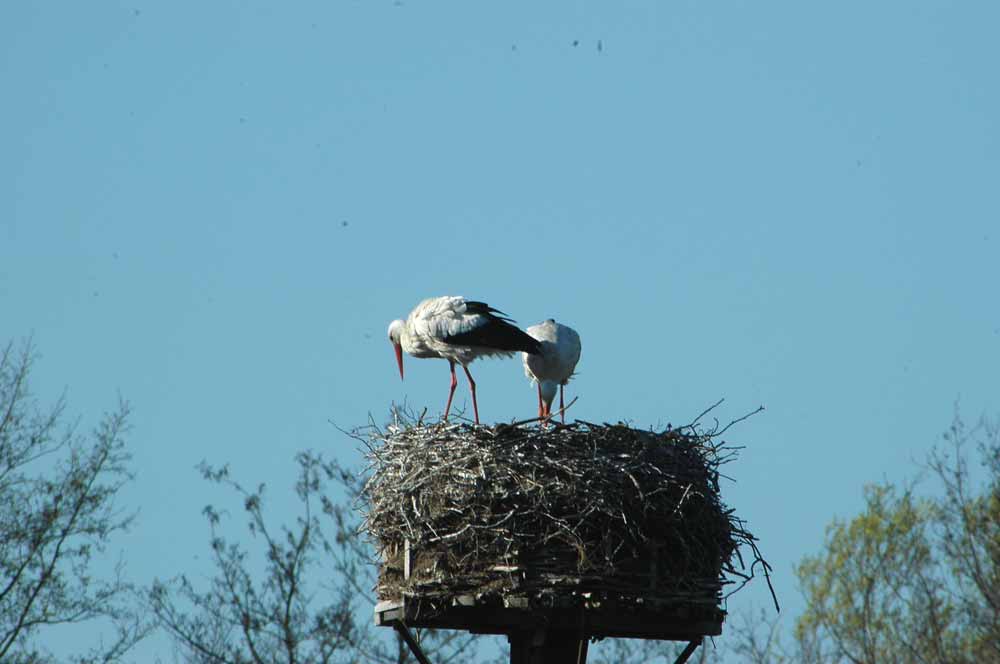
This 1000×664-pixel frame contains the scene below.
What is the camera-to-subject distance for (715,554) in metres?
10.4

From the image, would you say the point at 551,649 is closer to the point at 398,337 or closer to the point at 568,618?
the point at 568,618

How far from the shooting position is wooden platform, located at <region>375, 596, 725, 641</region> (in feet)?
32.2

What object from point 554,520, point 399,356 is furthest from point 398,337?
point 554,520

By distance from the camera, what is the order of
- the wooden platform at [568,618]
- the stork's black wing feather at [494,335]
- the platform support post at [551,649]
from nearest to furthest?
the wooden platform at [568,618] → the platform support post at [551,649] → the stork's black wing feather at [494,335]

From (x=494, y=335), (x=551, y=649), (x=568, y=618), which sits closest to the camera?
(x=568, y=618)

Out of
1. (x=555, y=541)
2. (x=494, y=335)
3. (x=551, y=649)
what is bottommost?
(x=551, y=649)

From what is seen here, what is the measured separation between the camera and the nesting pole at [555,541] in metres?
9.85

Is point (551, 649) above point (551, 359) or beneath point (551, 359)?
beneath

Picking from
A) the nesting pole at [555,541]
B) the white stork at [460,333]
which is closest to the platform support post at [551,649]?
the nesting pole at [555,541]

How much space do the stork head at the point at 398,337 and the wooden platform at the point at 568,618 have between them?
4696 millimetres

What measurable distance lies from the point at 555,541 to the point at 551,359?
13.4ft

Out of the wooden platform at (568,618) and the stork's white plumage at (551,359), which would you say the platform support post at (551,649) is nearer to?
the wooden platform at (568,618)

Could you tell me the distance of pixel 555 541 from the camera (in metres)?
9.99

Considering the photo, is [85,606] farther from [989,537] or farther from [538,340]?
[989,537]
